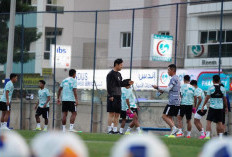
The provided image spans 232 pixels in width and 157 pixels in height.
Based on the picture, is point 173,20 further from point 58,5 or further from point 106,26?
point 58,5

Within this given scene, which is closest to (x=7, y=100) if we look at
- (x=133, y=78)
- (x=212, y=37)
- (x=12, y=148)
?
(x=133, y=78)

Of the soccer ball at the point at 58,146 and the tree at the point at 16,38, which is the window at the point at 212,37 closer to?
the tree at the point at 16,38

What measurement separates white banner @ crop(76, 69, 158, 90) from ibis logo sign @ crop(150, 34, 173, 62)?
6.84ft

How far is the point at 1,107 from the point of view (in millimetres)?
21078

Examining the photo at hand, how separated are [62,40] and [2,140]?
37436 mm

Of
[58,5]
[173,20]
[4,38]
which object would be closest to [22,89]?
[4,38]

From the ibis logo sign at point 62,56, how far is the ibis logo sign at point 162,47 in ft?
12.8

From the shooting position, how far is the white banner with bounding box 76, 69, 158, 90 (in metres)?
26.9

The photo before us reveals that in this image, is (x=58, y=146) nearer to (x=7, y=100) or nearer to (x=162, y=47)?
(x=7, y=100)

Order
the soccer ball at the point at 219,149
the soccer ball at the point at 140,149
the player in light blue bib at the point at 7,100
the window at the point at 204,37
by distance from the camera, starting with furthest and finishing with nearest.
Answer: the window at the point at 204,37, the player in light blue bib at the point at 7,100, the soccer ball at the point at 219,149, the soccer ball at the point at 140,149

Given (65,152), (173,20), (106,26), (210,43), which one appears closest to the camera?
(65,152)

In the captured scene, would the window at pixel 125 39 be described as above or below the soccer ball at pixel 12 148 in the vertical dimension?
above

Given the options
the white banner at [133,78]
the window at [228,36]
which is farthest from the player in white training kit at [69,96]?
the window at [228,36]

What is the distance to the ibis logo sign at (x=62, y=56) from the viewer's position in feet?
85.2
